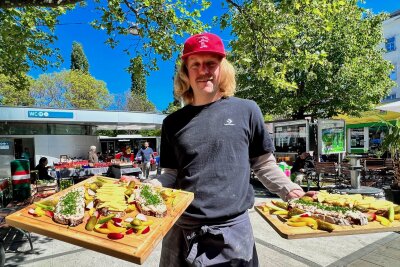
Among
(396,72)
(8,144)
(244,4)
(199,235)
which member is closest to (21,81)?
(8,144)

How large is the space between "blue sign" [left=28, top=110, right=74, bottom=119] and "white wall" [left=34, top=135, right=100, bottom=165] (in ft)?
6.65

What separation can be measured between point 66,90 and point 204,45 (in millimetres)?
42589

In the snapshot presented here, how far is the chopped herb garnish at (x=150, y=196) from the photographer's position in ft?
5.58

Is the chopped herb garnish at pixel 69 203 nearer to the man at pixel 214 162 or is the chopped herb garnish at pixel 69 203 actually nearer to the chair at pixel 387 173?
the man at pixel 214 162

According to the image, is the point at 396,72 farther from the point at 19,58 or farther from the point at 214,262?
the point at 214,262

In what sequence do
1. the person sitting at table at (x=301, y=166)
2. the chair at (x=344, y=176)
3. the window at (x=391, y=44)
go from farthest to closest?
the window at (x=391, y=44) < the person sitting at table at (x=301, y=166) < the chair at (x=344, y=176)

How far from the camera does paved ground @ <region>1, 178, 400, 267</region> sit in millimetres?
4504

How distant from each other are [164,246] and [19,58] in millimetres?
8893

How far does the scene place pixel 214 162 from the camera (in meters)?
1.73

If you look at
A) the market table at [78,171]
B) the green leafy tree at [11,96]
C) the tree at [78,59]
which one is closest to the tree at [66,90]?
the green leafy tree at [11,96]

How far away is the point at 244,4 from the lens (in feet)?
21.6

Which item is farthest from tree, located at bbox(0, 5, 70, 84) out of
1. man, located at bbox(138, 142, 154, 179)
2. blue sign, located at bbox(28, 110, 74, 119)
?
blue sign, located at bbox(28, 110, 74, 119)

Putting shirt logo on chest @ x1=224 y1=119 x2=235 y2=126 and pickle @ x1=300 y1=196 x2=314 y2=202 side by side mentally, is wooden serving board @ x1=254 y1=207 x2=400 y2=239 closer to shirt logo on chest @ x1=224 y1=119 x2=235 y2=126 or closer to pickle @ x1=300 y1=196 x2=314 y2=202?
pickle @ x1=300 y1=196 x2=314 y2=202

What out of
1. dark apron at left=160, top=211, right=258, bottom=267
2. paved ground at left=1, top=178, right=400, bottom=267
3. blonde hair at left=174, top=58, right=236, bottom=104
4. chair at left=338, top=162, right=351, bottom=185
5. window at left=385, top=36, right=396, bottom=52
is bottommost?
paved ground at left=1, top=178, right=400, bottom=267
